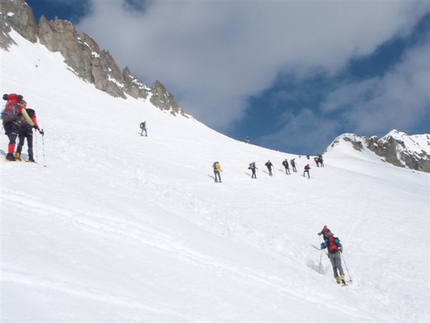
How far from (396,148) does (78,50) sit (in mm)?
124568

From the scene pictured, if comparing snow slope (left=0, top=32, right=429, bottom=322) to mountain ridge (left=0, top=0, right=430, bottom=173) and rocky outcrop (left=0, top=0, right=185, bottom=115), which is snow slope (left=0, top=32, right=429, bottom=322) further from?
rocky outcrop (left=0, top=0, right=185, bottom=115)

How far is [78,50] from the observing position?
69438 mm

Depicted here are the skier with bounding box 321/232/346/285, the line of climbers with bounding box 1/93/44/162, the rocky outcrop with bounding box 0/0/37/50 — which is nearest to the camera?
the line of climbers with bounding box 1/93/44/162

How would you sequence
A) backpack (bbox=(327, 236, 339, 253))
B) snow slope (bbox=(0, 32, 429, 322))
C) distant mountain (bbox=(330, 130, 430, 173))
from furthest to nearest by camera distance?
distant mountain (bbox=(330, 130, 430, 173)) → backpack (bbox=(327, 236, 339, 253)) → snow slope (bbox=(0, 32, 429, 322))

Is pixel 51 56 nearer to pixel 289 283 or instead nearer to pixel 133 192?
pixel 133 192

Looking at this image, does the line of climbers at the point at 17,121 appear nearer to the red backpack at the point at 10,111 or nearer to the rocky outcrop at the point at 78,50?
the red backpack at the point at 10,111

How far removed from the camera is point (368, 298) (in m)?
10.5

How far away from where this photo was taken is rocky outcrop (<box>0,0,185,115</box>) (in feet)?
202

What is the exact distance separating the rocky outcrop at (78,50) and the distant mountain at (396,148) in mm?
71794

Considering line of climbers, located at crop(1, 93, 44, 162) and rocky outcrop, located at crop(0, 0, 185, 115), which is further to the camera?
rocky outcrop, located at crop(0, 0, 185, 115)

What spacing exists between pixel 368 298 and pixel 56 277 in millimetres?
9511

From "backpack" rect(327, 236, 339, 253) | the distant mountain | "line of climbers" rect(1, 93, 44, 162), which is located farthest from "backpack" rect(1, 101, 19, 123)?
the distant mountain

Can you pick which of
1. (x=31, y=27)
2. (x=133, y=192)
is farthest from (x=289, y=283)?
(x=31, y=27)

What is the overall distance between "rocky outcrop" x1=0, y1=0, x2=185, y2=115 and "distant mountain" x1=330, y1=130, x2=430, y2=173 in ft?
236
